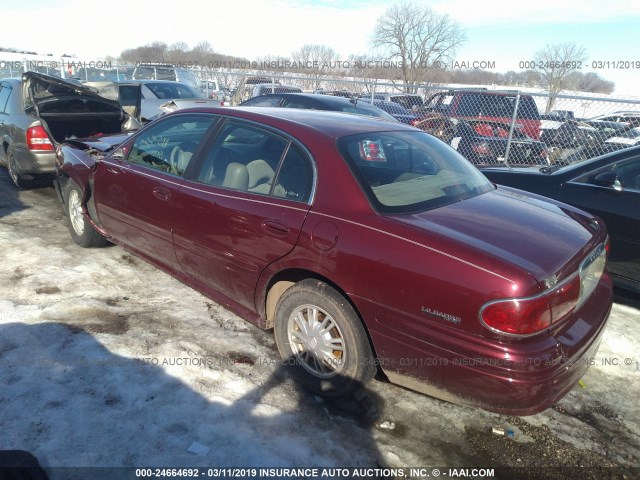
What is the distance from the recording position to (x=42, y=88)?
6789 mm

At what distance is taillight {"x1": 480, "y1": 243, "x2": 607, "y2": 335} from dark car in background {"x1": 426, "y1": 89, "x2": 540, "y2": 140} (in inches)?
323

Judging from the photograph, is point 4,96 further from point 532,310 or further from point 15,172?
point 532,310

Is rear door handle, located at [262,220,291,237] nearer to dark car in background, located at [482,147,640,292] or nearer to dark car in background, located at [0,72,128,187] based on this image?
dark car in background, located at [482,147,640,292]

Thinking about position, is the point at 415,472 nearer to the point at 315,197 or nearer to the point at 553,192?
the point at 315,197

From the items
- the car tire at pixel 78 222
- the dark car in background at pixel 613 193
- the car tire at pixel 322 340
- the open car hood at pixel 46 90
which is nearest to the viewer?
the car tire at pixel 322 340

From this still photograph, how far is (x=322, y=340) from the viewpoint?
Result: 2830 millimetres

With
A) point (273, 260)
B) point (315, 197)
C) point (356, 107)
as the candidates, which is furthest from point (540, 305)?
point (356, 107)

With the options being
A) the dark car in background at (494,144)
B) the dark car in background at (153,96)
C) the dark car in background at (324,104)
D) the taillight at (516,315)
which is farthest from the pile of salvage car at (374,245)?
the dark car in background at (153,96)

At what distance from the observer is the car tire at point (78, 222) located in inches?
186

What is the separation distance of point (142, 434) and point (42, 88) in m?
6.18

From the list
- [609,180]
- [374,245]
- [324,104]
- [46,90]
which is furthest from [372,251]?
[46,90]

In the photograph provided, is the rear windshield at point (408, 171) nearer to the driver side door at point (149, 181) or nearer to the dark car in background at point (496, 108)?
the driver side door at point (149, 181)

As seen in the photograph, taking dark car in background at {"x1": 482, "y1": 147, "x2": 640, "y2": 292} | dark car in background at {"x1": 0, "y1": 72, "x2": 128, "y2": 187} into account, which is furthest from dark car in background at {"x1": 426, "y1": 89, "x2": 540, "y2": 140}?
dark car in background at {"x1": 0, "y1": 72, "x2": 128, "y2": 187}

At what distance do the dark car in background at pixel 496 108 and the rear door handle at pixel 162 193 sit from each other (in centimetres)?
801
